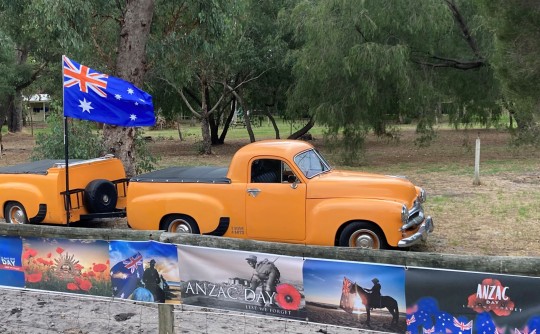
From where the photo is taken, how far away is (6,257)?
5.38 meters

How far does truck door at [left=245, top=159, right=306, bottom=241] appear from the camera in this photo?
7738 millimetres

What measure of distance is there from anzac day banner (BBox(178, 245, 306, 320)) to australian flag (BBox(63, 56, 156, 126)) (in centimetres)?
400

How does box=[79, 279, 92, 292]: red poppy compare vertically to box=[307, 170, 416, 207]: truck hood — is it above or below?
below

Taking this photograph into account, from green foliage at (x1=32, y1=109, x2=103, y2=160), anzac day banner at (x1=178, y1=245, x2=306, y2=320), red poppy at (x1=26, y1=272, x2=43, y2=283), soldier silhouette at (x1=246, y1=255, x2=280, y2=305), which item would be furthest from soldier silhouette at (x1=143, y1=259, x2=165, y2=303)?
green foliage at (x1=32, y1=109, x2=103, y2=160)

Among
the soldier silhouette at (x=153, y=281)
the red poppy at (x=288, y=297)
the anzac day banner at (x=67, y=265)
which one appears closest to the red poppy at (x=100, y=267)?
the anzac day banner at (x=67, y=265)

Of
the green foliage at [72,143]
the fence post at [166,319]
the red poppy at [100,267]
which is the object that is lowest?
the fence post at [166,319]

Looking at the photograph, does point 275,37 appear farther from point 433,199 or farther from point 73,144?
point 433,199

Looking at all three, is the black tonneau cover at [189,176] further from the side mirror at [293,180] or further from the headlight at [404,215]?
the headlight at [404,215]

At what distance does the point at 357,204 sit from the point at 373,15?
12930 millimetres

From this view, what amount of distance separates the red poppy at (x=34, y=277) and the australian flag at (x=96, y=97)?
122 inches

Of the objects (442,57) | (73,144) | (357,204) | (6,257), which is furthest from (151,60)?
(442,57)

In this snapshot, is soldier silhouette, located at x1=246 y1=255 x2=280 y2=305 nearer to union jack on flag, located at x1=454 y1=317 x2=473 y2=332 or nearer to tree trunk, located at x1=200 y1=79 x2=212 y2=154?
union jack on flag, located at x1=454 y1=317 x2=473 y2=332

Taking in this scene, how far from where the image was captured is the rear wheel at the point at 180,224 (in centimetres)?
822

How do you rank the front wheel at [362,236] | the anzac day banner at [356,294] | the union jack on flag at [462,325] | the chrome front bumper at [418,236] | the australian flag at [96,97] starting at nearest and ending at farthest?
the union jack on flag at [462,325] → the anzac day banner at [356,294] → the chrome front bumper at [418,236] → the front wheel at [362,236] → the australian flag at [96,97]
